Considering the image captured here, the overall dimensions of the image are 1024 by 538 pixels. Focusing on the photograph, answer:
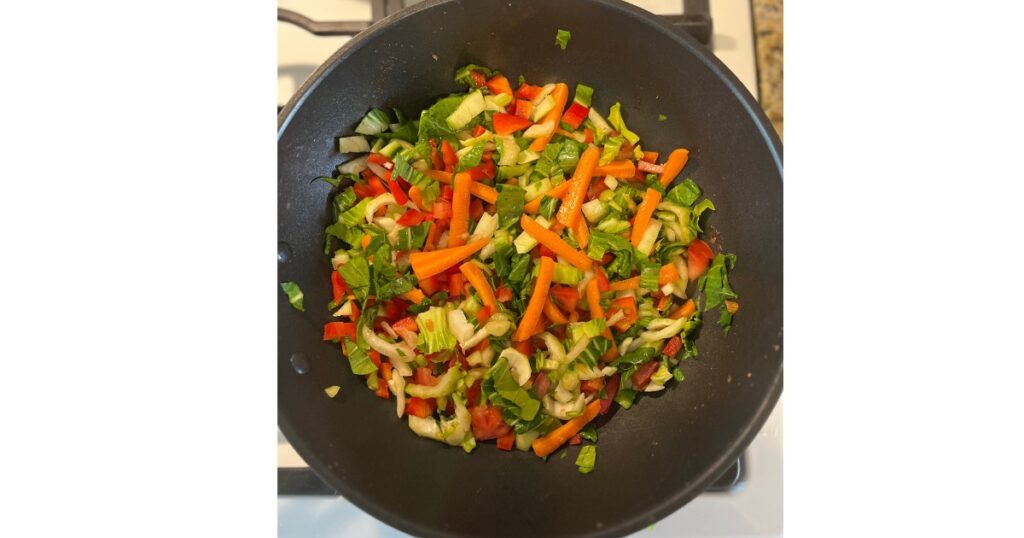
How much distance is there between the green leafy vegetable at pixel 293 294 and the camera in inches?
43.8

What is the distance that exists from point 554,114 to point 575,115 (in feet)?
0.13

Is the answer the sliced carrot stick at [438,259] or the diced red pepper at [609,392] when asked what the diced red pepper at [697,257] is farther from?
the sliced carrot stick at [438,259]

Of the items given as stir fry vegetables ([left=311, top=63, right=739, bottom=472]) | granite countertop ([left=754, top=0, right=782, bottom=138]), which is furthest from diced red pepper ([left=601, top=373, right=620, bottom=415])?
granite countertop ([left=754, top=0, right=782, bottom=138])

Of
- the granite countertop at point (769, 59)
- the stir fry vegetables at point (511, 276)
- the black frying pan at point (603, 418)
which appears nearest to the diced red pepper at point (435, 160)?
the stir fry vegetables at point (511, 276)

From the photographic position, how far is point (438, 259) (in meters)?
1.10

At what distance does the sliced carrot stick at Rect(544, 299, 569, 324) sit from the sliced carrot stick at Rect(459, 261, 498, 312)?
0.08 metres

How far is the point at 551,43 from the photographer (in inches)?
46.7

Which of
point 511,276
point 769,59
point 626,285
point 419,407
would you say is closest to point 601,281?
point 626,285

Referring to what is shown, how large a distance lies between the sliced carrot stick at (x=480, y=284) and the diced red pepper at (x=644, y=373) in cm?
27

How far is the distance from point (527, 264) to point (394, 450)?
38cm

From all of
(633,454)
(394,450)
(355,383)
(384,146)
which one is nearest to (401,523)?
(394,450)

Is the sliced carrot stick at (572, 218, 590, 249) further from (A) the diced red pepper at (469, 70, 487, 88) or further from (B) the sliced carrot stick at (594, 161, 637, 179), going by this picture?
(A) the diced red pepper at (469, 70, 487, 88)

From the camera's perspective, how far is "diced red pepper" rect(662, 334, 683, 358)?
1133 mm

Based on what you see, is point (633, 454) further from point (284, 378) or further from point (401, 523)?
point (284, 378)
